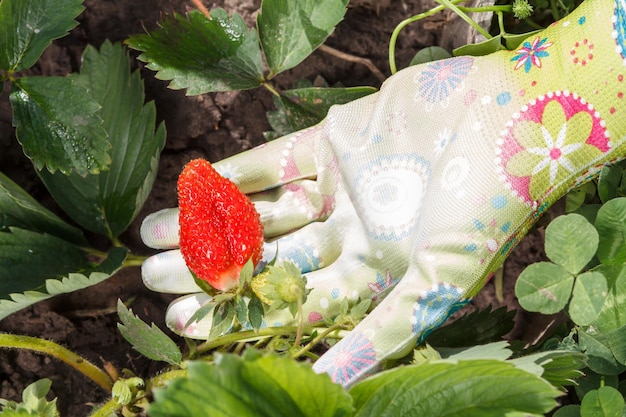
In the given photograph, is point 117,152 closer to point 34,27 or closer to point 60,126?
point 60,126

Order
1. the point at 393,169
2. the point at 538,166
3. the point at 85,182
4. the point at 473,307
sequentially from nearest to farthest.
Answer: the point at 538,166 → the point at 393,169 → the point at 85,182 → the point at 473,307

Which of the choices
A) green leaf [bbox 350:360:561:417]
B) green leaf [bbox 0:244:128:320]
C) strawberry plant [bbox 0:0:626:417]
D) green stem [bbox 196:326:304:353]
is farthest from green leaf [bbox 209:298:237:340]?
green leaf [bbox 0:244:128:320]

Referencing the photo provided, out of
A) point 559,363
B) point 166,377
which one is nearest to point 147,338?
point 166,377

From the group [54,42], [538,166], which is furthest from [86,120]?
[538,166]

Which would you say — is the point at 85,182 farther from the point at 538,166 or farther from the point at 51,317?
the point at 538,166

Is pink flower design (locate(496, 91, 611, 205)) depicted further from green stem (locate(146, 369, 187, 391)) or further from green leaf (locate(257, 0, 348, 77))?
green stem (locate(146, 369, 187, 391))

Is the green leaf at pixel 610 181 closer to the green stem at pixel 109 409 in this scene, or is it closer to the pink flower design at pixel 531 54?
the pink flower design at pixel 531 54
